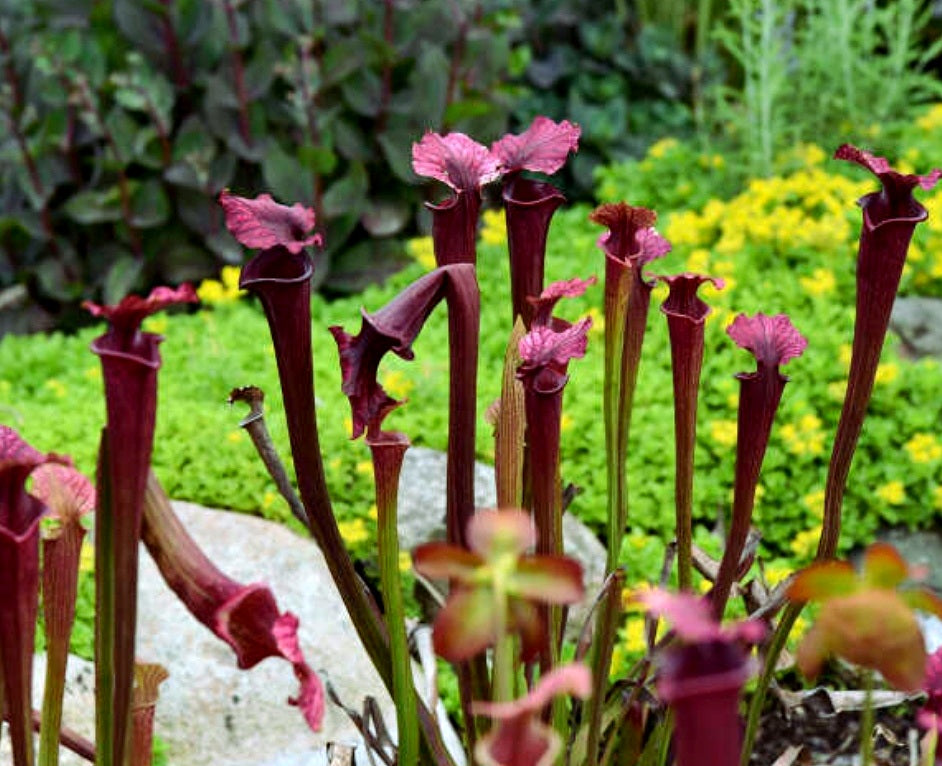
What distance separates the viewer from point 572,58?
16.7 feet

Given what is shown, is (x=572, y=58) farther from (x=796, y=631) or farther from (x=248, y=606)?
(x=248, y=606)

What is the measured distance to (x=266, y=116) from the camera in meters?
4.08

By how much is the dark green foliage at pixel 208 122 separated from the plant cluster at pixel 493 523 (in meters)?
2.81

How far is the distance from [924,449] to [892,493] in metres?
0.15

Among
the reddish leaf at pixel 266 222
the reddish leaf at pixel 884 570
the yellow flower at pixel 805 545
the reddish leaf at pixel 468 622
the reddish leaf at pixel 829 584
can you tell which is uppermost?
the reddish leaf at pixel 266 222

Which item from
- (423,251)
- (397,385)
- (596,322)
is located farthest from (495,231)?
(397,385)

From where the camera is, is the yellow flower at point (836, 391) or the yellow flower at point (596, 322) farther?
the yellow flower at point (596, 322)

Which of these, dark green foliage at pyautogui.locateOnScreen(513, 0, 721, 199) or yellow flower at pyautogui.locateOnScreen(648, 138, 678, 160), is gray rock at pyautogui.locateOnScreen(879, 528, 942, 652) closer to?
yellow flower at pyautogui.locateOnScreen(648, 138, 678, 160)

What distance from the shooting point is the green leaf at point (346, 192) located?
3.97 meters

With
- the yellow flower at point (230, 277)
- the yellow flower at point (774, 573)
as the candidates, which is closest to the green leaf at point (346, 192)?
the yellow flower at point (230, 277)

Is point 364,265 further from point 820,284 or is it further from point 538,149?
point 538,149

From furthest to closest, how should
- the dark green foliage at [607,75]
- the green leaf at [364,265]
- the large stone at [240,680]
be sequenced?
the dark green foliage at [607,75] → the green leaf at [364,265] → the large stone at [240,680]

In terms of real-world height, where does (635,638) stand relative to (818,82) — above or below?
below

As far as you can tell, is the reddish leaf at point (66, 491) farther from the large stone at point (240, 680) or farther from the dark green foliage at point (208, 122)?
the dark green foliage at point (208, 122)
